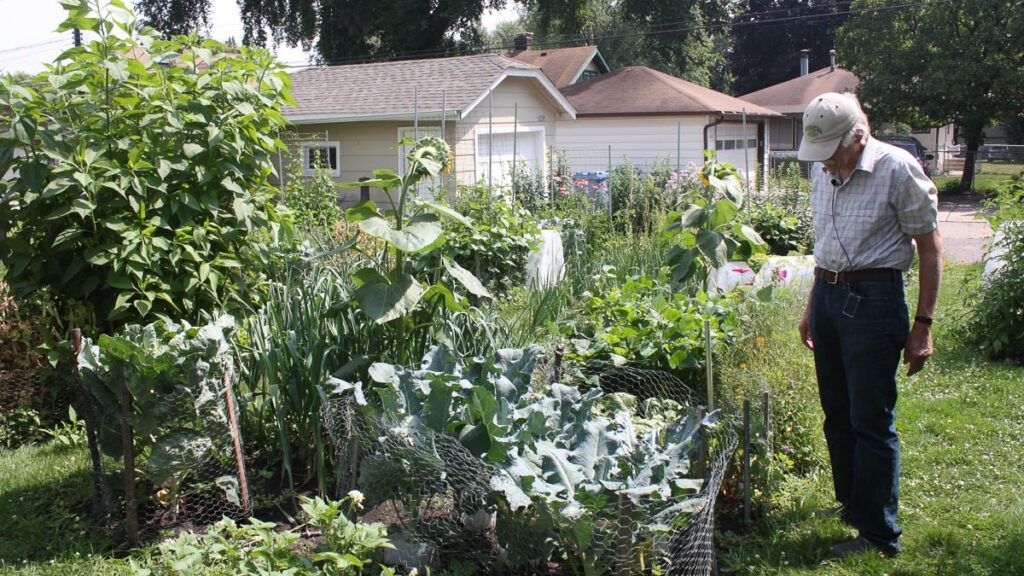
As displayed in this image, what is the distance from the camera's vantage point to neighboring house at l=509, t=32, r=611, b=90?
24.7 m

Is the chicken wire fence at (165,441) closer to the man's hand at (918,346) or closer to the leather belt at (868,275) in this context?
the leather belt at (868,275)

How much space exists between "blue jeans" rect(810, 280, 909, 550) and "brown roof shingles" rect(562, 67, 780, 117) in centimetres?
1648

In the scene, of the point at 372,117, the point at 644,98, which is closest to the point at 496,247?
the point at 372,117

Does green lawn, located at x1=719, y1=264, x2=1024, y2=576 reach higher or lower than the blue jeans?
lower

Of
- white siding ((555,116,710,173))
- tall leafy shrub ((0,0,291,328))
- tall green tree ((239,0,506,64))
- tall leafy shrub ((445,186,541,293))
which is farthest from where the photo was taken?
tall green tree ((239,0,506,64))

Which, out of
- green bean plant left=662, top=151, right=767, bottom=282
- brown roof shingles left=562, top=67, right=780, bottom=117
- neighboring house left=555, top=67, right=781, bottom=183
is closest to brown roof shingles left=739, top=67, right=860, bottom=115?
brown roof shingles left=562, top=67, right=780, bottom=117

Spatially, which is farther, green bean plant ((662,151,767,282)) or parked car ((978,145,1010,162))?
parked car ((978,145,1010,162))

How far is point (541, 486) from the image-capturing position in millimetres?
2537

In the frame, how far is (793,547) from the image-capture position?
10.5ft

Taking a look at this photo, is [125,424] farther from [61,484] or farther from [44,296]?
[44,296]

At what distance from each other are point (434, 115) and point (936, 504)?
11862 millimetres

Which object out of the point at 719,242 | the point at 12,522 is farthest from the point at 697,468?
the point at 12,522

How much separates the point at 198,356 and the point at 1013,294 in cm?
511

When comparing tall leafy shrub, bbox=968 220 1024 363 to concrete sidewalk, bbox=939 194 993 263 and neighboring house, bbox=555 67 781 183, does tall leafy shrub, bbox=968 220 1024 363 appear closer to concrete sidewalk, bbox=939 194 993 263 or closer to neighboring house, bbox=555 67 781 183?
concrete sidewalk, bbox=939 194 993 263
